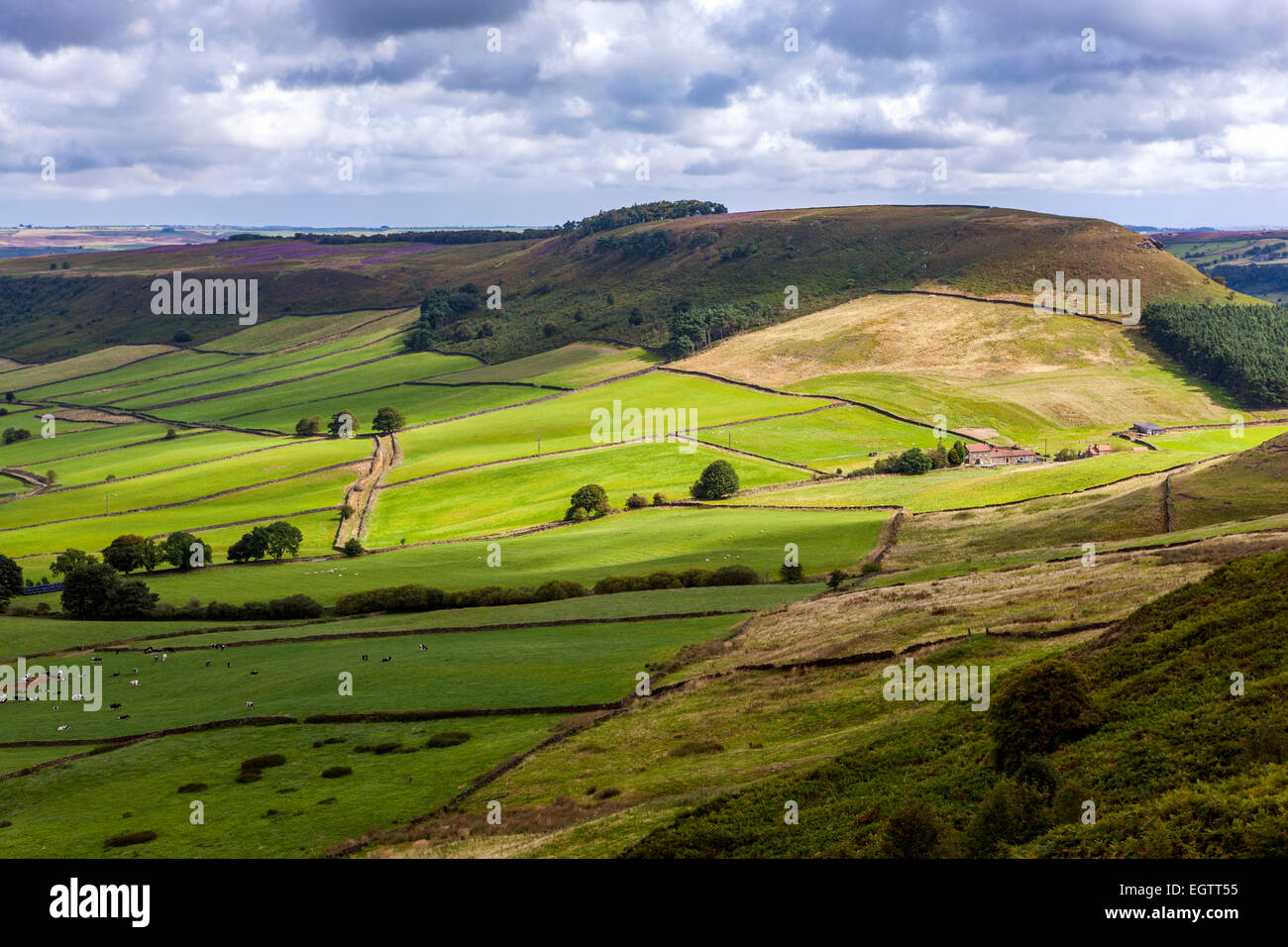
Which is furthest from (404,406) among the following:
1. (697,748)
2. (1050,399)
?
(697,748)

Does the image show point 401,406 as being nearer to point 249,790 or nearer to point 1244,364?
point 249,790

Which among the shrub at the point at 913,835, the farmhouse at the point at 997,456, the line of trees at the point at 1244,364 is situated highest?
the line of trees at the point at 1244,364

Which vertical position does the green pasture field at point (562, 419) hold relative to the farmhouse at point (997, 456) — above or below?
above

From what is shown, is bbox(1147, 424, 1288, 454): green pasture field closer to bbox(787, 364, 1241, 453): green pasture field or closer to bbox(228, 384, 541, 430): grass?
bbox(787, 364, 1241, 453): green pasture field

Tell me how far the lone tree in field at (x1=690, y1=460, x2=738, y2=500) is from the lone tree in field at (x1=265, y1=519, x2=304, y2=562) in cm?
4800

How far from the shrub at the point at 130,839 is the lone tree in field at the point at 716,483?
87.9 m

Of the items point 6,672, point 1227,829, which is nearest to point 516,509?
point 6,672

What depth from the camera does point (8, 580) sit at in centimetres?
8944

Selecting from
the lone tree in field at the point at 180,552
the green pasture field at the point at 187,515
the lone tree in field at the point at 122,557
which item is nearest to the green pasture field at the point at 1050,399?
the green pasture field at the point at 187,515

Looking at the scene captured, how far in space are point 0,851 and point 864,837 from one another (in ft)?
113

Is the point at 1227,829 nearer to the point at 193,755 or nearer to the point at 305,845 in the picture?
the point at 305,845

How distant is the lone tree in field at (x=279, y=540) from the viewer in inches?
4139

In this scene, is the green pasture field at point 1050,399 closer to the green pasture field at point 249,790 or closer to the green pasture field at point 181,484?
the green pasture field at point 181,484

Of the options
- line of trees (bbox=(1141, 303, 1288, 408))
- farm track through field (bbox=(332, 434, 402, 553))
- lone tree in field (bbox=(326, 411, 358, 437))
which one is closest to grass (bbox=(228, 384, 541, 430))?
lone tree in field (bbox=(326, 411, 358, 437))
